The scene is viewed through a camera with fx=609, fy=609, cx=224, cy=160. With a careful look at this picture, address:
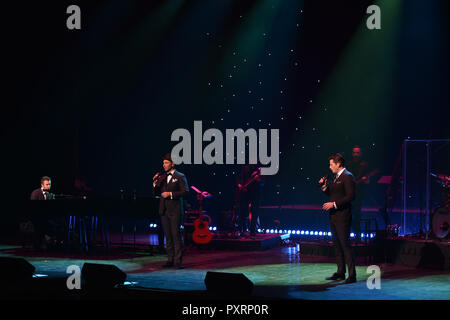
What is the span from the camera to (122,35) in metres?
15.2

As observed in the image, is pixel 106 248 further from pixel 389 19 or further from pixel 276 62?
pixel 389 19

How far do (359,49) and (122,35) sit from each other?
235 inches

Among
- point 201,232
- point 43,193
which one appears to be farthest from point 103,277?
point 43,193

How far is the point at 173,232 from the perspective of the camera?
941cm

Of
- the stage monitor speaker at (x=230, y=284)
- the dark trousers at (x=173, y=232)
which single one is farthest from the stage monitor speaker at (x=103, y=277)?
the dark trousers at (x=173, y=232)

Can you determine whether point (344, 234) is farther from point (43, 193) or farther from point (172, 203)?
point (43, 193)

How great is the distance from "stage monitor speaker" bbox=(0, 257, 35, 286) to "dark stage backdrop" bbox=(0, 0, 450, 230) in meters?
7.78

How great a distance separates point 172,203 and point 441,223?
181 inches

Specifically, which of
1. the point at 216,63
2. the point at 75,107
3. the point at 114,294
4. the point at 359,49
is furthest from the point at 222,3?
the point at 114,294

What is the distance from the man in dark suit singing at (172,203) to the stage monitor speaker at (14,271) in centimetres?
228

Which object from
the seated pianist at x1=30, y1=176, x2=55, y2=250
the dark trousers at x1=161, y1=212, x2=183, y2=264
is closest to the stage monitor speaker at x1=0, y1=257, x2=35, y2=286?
the dark trousers at x1=161, y1=212, x2=183, y2=264

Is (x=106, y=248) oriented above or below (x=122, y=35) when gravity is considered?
below

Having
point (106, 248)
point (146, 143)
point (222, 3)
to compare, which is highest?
point (222, 3)
